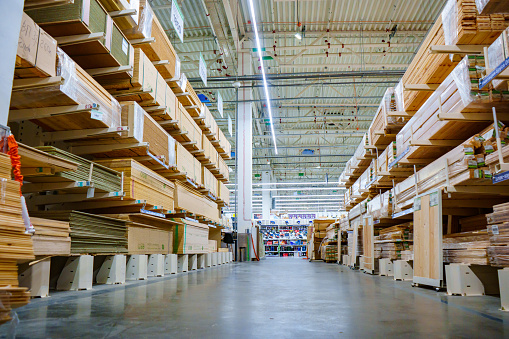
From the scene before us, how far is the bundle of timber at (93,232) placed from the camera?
487 centimetres

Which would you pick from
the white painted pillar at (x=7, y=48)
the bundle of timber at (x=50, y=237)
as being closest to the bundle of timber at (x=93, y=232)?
the bundle of timber at (x=50, y=237)

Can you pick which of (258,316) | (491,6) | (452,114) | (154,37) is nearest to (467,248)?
(452,114)

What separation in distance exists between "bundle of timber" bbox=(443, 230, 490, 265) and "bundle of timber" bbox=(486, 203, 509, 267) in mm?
290

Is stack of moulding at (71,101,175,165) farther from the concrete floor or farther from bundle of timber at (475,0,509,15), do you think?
bundle of timber at (475,0,509,15)

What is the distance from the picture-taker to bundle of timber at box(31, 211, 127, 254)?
192 inches

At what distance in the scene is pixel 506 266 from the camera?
3.86 meters

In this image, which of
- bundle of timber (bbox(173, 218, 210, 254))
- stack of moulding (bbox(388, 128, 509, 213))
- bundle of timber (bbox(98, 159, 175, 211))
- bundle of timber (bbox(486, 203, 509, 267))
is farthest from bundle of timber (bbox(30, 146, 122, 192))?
bundle of timber (bbox(486, 203, 509, 267))

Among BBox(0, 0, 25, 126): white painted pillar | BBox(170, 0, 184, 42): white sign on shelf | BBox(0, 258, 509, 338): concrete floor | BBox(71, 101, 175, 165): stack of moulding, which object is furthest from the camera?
BBox(170, 0, 184, 42): white sign on shelf

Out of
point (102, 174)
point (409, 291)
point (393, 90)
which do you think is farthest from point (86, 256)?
point (393, 90)

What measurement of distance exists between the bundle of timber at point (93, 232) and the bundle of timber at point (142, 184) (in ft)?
1.77

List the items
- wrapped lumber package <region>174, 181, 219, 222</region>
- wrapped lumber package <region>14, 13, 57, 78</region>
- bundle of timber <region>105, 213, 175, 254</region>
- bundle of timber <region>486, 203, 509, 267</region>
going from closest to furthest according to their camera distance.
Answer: wrapped lumber package <region>14, 13, 57, 78</region>, bundle of timber <region>486, 203, 509, 267</region>, bundle of timber <region>105, 213, 175, 254</region>, wrapped lumber package <region>174, 181, 219, 222</region>

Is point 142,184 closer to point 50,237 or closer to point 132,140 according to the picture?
point 132,140

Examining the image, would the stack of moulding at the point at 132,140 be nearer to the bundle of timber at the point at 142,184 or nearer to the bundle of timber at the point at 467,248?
the bundle of timber at the point at 142,184

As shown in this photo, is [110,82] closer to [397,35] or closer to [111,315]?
[111,315]
